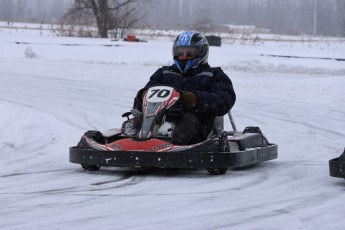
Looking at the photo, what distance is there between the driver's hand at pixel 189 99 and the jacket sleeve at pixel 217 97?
0.06m

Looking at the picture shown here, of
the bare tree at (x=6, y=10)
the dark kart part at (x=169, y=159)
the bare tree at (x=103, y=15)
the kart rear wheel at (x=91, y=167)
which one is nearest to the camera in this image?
the dark kart part at (x=169, y=159)

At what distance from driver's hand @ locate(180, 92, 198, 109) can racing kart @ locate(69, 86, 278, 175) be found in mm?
62

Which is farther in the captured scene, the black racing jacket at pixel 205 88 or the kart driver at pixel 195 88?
the black racing jacket at pixel 205 88

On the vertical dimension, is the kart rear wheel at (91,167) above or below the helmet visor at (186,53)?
below

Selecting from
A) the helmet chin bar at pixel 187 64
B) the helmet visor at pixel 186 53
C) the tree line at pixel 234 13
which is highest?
the helmet visor at pixel 186 53

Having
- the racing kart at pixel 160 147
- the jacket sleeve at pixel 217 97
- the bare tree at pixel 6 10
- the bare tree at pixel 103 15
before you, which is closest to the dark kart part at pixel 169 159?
the racing kart at pixel 160 147

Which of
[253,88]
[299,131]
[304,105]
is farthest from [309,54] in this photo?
[299,131]

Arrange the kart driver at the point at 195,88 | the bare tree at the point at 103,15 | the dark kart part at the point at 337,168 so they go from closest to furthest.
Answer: the dark kart part at the point at 337,168 → the kart driver at the point at 195,88 → the bare tree at the point at 103,15

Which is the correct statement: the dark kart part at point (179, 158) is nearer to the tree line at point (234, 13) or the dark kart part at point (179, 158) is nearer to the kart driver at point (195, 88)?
the kart driver at point (195, 88)

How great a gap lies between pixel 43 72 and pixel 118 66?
3177mm

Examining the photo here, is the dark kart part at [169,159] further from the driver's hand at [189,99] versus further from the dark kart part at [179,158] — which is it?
Answer: the driver's hand at [189,99]

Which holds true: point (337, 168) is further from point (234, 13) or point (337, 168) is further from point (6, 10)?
point (234, 13)

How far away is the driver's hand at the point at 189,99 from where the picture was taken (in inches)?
298

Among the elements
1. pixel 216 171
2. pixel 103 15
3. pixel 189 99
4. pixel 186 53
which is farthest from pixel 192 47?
pixel 103 15
